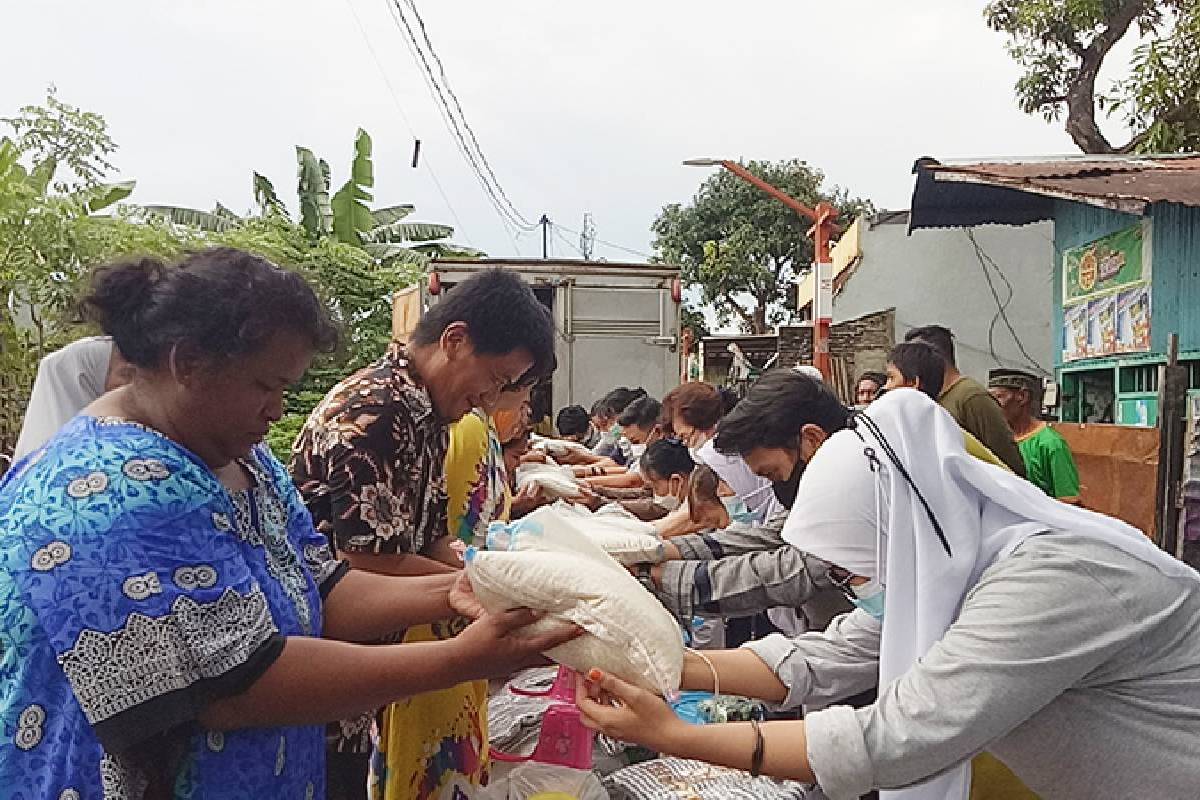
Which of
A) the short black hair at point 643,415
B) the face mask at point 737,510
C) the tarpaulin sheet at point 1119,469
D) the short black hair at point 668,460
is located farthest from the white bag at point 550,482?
the tarpaulin sheet at point 1119,469

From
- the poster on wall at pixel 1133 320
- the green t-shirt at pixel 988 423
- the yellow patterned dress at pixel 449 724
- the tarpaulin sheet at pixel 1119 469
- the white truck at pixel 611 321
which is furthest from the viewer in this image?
the white truck at pixel 611 321

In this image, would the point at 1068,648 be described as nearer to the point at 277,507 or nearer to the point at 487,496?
the point at 277,507

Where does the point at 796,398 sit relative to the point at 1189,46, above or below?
below

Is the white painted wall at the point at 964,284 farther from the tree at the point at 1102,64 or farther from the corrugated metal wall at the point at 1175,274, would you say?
the corrugated metal wall at the point at 1175,274

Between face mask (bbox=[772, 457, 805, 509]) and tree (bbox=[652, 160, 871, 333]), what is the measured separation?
22640 mm

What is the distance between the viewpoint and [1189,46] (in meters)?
11.3

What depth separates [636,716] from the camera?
1946mm

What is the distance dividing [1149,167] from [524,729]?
592cm

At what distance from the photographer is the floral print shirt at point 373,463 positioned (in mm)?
2289

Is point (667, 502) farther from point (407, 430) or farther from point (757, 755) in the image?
point (757, 755)

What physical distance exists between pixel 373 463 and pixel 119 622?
992 mm

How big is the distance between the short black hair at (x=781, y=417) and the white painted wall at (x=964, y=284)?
12.3m

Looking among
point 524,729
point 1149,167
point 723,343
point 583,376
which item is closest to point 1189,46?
point 1149,167

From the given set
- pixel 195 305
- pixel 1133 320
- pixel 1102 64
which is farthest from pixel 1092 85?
pixel 195 305
